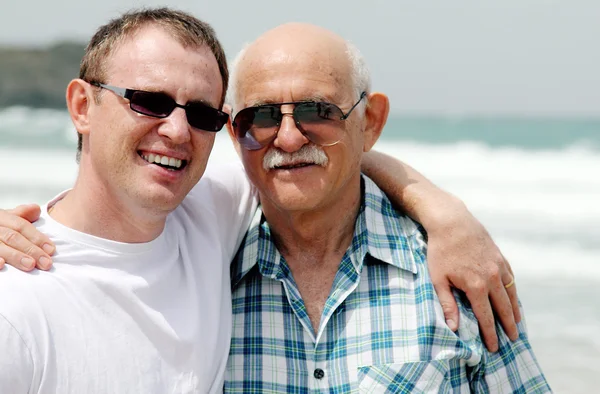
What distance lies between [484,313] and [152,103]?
1618mm

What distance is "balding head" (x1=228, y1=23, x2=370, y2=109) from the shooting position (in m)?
2.90

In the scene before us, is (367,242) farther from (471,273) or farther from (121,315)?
(121,315)

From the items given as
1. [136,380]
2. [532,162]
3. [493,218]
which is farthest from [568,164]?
[136,380]

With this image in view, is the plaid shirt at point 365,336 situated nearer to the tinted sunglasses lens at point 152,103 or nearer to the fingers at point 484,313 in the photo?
the fingers at point 484,313

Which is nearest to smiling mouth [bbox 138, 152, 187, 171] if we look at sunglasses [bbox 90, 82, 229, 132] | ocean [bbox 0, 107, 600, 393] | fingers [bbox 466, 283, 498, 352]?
sunglasses [bbox 90, 82, 229, 132]

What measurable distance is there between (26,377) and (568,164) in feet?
60.6

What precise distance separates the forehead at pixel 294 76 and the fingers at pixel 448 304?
920mm

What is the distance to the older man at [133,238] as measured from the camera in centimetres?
222

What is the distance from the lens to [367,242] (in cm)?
299

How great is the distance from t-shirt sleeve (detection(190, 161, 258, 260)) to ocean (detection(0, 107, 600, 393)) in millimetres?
3467

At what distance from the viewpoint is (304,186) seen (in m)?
2.90

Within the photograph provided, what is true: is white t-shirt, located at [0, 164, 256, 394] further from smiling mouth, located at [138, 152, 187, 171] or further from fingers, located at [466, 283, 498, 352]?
fingers, located at [466, 283, 498, 352]

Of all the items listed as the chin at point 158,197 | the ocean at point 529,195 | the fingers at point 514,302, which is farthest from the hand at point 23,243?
the ocean at point 529,195

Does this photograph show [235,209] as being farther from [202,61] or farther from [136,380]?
[136,380]
